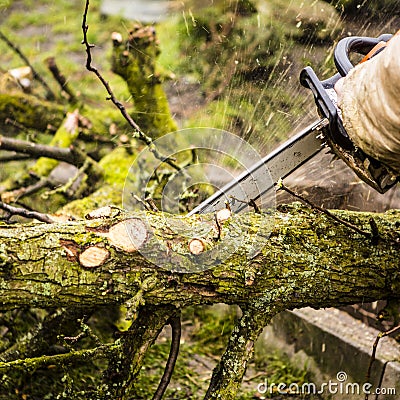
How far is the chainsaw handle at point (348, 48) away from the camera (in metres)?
1.67

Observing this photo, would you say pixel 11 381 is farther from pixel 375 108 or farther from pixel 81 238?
pixel 375 108

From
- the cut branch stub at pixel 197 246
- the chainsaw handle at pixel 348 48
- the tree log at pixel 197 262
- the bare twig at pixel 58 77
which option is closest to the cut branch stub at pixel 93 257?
the tree log at pixel 197 262

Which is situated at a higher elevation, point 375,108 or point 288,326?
point 375,108

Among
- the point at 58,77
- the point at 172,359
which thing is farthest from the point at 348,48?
the point at 58,77

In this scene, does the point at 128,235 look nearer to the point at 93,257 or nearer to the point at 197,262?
the point at 93,257

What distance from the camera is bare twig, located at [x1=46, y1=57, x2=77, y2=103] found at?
3.79 m

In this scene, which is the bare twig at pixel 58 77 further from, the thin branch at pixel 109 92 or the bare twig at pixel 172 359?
the bare twig at pixel 172 359

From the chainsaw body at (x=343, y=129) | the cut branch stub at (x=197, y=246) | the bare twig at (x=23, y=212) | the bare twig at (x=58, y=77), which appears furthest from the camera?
the bare twig at (x=58, y=77)

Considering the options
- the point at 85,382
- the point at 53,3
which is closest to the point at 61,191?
the point at 85,382

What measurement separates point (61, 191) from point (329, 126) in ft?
5.98

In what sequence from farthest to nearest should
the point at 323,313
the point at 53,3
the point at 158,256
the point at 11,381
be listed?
1. the point at 53,3
2. the point at 323,313
3. the point at 11,381
4. the point at 158,256

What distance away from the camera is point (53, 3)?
7.10 metres

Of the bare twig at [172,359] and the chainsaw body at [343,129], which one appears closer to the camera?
the chainsaw body at [343,129]

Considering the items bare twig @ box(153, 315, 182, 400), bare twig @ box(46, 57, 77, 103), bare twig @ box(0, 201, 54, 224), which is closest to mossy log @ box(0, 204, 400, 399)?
bare twig @ box(153, 315, 182, 400)
